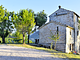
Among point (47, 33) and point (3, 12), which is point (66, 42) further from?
point (3, 12)

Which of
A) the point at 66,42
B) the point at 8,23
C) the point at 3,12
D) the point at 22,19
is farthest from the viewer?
the point at 8,23

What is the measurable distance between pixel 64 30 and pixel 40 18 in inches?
728

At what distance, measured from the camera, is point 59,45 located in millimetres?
23016

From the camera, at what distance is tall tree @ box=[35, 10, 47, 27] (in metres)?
39.3

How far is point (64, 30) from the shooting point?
2256 centimetres

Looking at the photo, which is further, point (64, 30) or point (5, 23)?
point (5, 23)

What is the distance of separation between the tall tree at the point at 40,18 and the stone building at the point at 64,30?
9.72 metres

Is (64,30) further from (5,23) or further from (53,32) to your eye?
(5,23)

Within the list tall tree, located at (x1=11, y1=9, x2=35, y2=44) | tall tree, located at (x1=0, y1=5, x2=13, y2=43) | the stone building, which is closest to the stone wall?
the stone building

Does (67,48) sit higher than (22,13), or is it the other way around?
(22,13)

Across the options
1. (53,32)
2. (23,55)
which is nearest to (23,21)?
(53,32)

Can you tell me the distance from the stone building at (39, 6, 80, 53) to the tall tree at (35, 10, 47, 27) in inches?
383

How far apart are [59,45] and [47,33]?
440 cm

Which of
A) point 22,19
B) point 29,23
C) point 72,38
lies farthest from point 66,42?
point 22,19
